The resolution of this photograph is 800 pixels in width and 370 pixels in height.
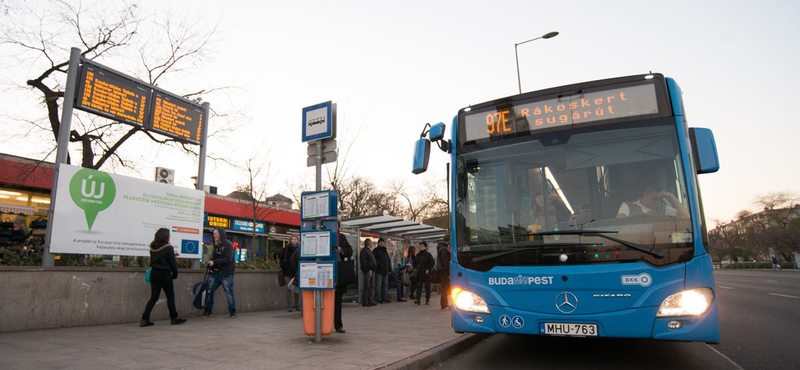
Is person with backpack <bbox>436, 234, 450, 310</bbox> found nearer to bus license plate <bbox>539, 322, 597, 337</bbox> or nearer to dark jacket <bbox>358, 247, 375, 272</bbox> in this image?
dark jacket <bbox>358, 247, 375, 272</bbox>

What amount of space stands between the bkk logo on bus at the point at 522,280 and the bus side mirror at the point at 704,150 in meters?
2.04

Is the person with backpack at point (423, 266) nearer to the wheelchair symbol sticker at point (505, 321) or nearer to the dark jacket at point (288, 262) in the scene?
the dark jacket at point (288, 262)

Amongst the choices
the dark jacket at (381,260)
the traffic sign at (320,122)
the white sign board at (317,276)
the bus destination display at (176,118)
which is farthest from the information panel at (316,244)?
the dark jacket at (381,260)

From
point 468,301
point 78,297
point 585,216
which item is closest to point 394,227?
point 78,297

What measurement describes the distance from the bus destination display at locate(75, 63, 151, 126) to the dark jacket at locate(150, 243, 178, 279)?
3153mm

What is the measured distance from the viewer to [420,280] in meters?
13.5

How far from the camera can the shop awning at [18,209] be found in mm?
17609

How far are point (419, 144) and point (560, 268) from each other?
229 cm

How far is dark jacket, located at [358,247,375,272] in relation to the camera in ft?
40.9

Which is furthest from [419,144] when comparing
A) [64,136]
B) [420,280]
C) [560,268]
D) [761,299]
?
[761,299]

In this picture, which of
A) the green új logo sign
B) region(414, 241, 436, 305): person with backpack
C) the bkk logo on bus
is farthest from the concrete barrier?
the bkk logo on bus

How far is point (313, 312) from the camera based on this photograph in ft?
21.9

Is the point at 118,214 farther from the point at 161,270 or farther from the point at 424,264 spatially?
the point at 424,264

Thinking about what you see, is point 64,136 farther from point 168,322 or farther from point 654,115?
point 654,115
